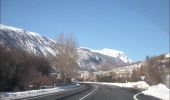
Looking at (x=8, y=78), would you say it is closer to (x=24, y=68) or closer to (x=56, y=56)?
(x=24, y=68)

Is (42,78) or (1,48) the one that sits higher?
(1,48)

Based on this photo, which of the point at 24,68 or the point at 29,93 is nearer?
the point at 29,93

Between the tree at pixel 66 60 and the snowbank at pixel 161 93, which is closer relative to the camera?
the snowbank at pixel 161 93

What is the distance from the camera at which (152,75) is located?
80.0m

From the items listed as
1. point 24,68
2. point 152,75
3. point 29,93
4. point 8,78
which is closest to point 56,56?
point 152,75

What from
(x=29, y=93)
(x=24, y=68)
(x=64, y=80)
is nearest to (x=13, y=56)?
(x=24, y=68)

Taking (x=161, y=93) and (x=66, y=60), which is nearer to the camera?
(x=161, y=93)

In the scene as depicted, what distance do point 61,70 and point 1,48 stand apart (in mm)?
Result: 40981

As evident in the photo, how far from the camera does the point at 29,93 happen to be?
34406 mm

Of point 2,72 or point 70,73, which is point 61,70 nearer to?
point 70,73

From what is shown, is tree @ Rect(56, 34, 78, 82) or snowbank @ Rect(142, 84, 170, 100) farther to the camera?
tree @ Rect(56, 34, 78, 82)

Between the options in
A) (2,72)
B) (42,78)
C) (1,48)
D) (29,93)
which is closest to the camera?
(29,93)

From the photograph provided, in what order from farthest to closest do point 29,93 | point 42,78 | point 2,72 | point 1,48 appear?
point 42,78 < point 1,48 < point 2,72 < point 29,93

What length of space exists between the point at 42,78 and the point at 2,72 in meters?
13.3
